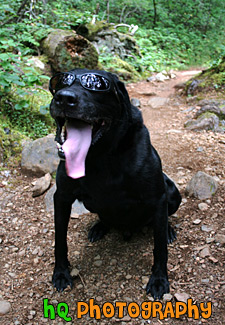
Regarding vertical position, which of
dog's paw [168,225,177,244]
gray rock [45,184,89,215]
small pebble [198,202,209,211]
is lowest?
gray rock [45,184,89,215]

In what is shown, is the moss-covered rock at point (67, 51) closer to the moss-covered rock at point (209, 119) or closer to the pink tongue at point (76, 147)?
the moss-covered rock at point (209, 119)

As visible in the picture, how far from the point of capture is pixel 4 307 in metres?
1.99

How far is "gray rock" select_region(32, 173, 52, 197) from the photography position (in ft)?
10.6

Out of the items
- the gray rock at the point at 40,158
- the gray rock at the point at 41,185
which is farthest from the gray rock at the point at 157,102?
the gray rock at the point at 41,185

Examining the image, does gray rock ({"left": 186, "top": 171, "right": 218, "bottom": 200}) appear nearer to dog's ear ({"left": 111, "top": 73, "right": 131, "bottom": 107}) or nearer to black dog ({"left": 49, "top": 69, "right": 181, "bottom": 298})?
black dog ({"left": 49, "top": 69, "right": 181, "bottom": 298})

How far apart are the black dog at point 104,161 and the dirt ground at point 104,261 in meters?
0.14

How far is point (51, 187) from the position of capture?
332cm

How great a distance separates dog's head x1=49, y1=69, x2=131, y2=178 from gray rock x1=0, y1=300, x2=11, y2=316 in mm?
1101

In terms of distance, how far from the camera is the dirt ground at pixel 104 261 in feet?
6.33

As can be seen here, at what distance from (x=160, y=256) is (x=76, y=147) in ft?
3.27

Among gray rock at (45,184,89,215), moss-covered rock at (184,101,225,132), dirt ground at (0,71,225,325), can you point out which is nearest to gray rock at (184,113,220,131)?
moss-covered rock at (184,101,225,132)

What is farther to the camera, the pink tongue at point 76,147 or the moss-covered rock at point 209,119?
the moss-covered rock at point 209,119

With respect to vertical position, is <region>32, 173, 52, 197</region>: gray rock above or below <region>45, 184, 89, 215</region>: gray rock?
above

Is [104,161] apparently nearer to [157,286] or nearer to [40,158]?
[157,286]
